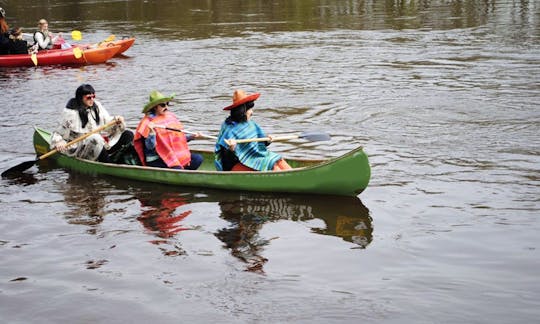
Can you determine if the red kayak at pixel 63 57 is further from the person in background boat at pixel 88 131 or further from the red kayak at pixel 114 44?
the person in background boat at pixel 88 131

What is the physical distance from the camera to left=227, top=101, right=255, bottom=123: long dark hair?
32.1 feet

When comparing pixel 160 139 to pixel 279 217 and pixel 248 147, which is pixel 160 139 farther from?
pixel 279 217

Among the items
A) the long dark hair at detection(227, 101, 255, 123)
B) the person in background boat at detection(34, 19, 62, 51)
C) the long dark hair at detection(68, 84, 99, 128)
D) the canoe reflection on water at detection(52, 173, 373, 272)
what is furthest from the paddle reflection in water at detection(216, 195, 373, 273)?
the person in background boat at detection(34, 19, 62, 51)

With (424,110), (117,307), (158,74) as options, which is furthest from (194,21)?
(117,307)

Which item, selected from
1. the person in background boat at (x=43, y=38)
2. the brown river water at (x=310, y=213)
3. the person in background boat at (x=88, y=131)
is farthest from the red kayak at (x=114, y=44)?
the person in background boat at (x=88, y=131)

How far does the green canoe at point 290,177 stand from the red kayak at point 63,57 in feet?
35.6

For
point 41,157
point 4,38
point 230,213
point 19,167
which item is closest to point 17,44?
point 4,38

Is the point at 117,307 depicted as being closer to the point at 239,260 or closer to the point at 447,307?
the point at 239,260

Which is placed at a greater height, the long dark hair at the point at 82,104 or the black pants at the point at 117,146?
the long dark hair at the point at 82,104

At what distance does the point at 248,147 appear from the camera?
9961 millimetres

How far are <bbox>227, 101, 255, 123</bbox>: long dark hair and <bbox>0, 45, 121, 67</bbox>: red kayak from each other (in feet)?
39.5

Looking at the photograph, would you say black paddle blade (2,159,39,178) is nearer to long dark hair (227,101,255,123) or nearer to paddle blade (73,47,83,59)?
long dark hair (227,101,255,123)

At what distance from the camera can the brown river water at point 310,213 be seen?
7.21m

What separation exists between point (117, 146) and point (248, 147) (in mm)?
2352
